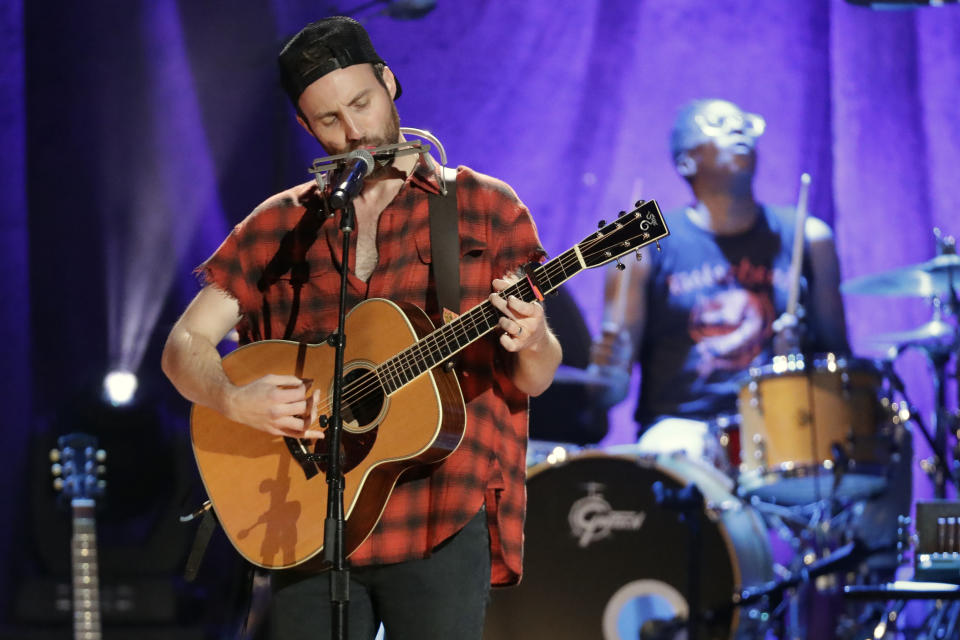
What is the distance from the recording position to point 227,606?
19.2 feet

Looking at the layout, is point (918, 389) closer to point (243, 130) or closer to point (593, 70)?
point (593, 70)

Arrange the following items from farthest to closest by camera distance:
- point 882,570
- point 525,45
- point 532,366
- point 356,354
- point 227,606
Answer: point 525,45
point 227,606
point 882,570
point 356,354
point 532,366

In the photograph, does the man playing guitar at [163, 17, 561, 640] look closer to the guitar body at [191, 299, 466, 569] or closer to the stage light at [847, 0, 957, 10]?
the guitar body at [191, 299, 466, 569]

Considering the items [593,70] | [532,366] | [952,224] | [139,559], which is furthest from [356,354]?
[952,224]

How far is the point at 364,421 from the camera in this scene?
2658mm

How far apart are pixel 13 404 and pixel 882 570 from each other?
4.70 metres

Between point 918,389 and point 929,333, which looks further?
point 918,389

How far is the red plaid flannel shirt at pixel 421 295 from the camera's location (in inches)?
98.3

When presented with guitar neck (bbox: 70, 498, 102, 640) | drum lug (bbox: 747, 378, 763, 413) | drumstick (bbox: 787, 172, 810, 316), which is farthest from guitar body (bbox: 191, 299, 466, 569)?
drumstick (bbox: 787, 172, 810, 316)

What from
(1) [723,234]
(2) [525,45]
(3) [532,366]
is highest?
(2) [525,45]

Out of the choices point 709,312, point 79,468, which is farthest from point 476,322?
point 709,312

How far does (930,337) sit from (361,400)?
381 centimetres

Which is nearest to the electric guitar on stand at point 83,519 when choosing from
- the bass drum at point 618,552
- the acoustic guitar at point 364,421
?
the bass drum at point 618,552

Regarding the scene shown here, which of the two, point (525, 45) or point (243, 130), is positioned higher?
point (525, 45)
